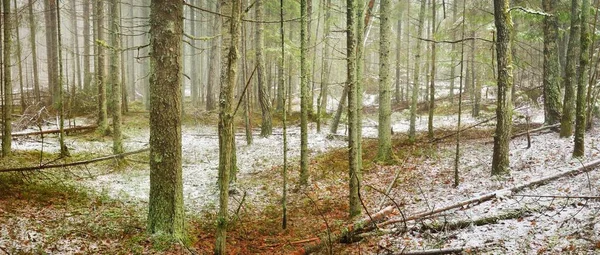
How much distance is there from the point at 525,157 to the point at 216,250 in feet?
31.6

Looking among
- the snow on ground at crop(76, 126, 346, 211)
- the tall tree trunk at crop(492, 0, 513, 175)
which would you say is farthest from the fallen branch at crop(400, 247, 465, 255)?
the snow on ground at crop(76, 126, 346, 211)

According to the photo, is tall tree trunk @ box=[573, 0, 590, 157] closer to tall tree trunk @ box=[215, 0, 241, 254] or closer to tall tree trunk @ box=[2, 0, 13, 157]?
tall tree trunk @ box=[215, 0, 241, 254]

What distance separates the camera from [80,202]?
8023 millimetres

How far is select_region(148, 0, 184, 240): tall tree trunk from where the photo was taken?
6043 millimetres

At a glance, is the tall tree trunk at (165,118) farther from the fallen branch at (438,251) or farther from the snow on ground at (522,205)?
the fallen branch at (438,251)

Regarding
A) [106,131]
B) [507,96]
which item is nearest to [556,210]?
[507,96]

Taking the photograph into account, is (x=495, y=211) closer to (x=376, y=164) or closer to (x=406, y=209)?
(x=406, y=209)

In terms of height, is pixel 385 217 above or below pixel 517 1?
below

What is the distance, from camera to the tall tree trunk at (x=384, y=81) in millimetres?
12367

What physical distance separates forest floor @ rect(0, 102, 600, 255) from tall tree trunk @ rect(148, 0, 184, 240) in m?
0.50

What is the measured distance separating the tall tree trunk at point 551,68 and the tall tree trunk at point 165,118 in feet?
44.6

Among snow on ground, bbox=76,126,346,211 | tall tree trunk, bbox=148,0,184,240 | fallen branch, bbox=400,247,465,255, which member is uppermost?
tall tree trunk, bbox=148,0,184,240

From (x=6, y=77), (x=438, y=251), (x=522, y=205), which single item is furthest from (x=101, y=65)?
(x=522, y=205)

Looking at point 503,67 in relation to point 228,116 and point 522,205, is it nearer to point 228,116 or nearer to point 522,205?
point 522,205
